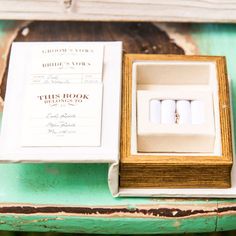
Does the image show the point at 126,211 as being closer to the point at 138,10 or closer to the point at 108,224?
the point at 108,224

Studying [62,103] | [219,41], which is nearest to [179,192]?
[62,103]

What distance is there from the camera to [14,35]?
100 cm

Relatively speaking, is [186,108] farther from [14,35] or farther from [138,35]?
[14,35]

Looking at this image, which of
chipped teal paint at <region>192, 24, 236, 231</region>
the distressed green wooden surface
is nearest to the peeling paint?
the distressed green wooden surface

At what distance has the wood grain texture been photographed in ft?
3.21

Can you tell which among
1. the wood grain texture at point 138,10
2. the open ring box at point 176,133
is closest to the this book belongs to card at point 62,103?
the open ring box at point 176,133

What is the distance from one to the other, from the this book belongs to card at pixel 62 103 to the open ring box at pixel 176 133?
0.10ft

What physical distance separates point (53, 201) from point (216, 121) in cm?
31

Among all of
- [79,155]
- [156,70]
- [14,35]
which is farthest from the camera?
[14,35]

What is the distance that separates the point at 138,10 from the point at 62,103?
0.29 m

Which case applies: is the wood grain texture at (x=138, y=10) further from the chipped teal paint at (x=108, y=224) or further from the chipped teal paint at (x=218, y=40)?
the chipped teal paint at (x=108, y=224)

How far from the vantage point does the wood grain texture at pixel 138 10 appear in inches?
38.5

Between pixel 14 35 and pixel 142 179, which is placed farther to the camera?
pixel 14 35

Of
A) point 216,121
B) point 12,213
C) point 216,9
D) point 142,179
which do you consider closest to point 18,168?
point 12,213
